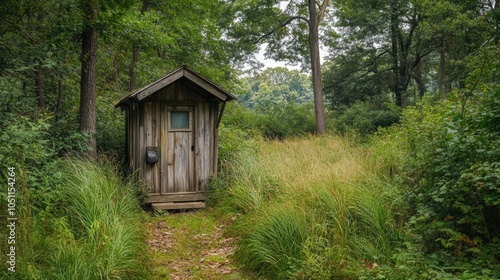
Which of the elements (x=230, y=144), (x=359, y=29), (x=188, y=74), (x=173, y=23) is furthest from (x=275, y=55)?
(x=188, y=74)

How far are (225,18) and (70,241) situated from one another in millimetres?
15524

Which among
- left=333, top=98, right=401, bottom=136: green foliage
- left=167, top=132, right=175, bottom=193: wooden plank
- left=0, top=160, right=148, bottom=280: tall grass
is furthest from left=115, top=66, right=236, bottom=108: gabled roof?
left=333, top=98, right=401, bottom=136: green foliage

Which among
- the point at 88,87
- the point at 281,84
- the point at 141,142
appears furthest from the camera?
the point at 281,84

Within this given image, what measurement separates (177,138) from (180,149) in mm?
262

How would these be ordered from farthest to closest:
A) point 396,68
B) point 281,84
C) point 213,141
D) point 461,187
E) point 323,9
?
point 281,84
point 396,68
point 323,9
point 213,141
point 461,187

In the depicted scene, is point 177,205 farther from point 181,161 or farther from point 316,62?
point 316,62

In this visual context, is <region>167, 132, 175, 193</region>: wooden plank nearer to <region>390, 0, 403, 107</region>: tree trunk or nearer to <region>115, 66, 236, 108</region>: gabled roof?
<region>115, 66, 236, 108</region>: gabled roof

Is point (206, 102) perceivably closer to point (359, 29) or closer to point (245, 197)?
point (245, 197)

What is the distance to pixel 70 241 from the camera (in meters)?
4.27

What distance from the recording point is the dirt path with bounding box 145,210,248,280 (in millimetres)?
4926

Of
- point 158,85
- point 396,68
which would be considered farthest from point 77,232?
point 396,68

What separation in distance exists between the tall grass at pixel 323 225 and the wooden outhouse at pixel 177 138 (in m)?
2.05

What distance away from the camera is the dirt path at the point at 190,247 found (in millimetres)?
4926

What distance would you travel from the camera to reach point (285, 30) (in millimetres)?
18781
